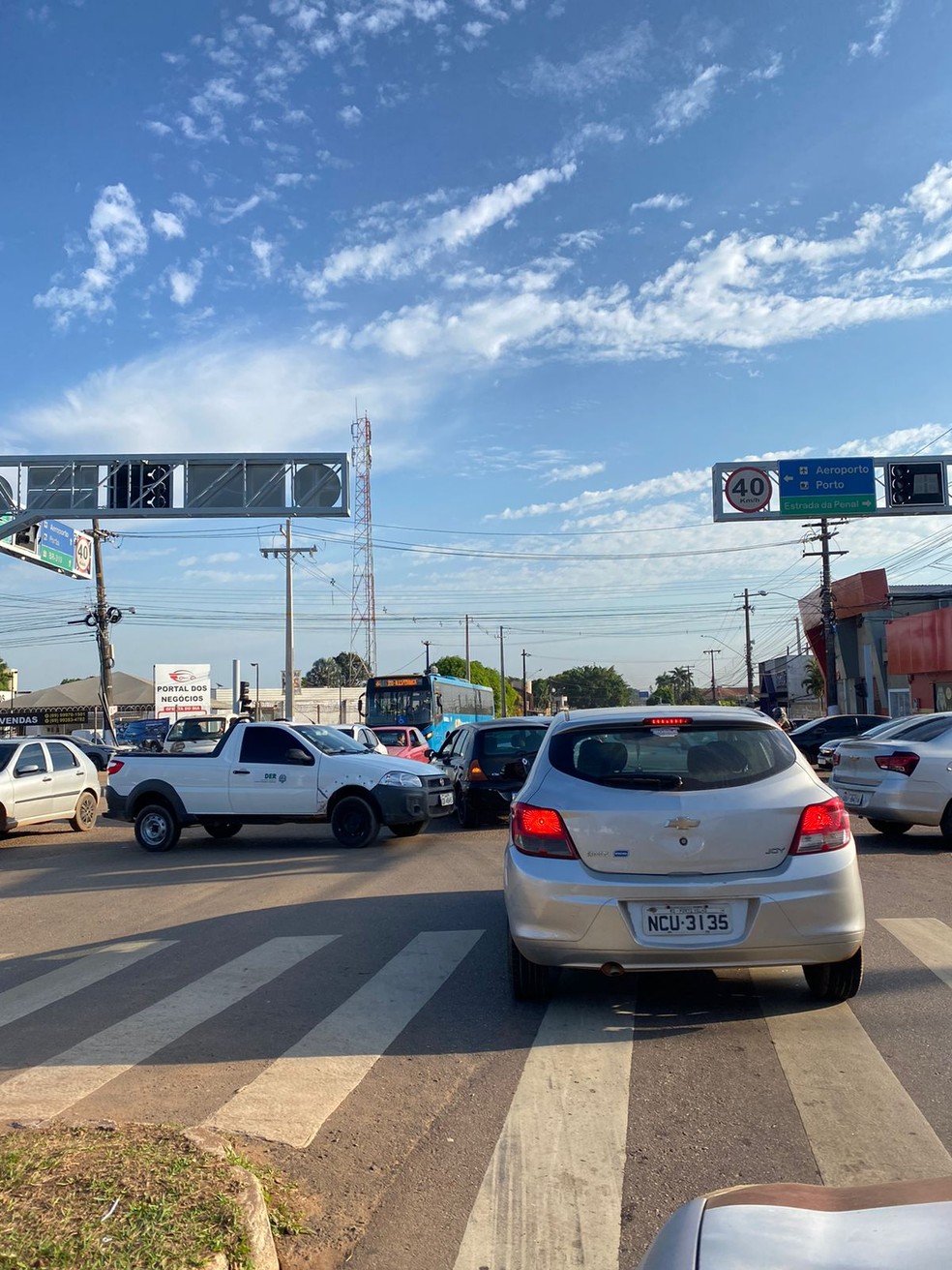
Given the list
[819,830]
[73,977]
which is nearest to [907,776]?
[819,830]

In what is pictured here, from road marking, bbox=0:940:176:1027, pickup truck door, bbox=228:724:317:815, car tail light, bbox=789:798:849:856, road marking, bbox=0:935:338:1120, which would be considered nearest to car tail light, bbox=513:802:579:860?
car tail light, bbox=789:798:849:856

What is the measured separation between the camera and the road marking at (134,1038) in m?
4.96

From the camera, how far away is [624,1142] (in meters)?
4.28

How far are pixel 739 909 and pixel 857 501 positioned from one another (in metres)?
22.4

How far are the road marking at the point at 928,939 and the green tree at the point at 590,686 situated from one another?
134861 millimetres

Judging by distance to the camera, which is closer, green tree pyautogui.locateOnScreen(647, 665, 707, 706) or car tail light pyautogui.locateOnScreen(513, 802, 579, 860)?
car tail light pyautogui.locateOnScreen(513, 802, 579, 860)

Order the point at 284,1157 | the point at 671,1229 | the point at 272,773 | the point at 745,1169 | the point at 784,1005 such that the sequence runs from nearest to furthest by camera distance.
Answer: the point at 671,1229, the point at 745,1169, the point at 284,1157, the point at 784,1005, the point at 272,773

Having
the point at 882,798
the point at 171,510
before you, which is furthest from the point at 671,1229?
the point at 171,510

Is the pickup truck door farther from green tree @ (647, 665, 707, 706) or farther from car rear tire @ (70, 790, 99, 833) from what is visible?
green tree @ (647, 665, 707, 706)

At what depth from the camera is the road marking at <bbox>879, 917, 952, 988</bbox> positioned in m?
6.96

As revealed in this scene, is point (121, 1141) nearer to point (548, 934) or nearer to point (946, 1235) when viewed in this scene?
point (548, 934)

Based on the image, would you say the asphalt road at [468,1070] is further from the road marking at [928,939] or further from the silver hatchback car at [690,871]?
the silver hatchback car at [690,871]

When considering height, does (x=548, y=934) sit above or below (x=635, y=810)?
below

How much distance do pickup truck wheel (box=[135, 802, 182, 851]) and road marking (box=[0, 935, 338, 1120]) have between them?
23.2 ft
